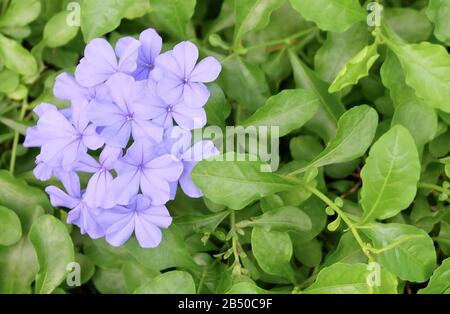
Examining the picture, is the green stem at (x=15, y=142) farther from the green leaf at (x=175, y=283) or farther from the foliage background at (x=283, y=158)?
the green leaf at (x=175, y=283)

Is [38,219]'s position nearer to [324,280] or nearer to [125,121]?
[125,121]

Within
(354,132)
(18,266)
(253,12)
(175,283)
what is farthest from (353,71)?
(18,266)

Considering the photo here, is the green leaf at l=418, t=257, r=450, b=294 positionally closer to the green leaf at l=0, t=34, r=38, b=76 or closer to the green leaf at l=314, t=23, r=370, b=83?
the green leaf at l=314, t=23, r=370, b=83

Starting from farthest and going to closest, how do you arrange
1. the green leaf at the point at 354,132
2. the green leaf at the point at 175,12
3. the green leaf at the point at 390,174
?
the green leaf at the point at 175,12 → the green leaf at the point at 354,132 → the green leaf at the point at 390,174

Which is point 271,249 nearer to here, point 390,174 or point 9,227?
point 390,174

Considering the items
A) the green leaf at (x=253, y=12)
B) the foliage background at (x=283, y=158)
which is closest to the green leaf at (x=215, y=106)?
the foliage background at (x=283, y=158)
